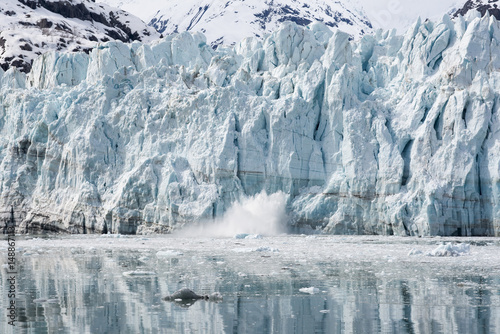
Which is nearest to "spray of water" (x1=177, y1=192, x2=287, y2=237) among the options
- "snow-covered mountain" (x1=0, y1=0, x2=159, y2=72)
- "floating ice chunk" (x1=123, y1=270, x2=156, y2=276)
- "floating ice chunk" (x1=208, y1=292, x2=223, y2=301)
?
"floating ice chunk" (x1=123, y1=270, x2=156, y2=276)

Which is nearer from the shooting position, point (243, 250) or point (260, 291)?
point (260, 291)

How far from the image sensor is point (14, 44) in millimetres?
54125

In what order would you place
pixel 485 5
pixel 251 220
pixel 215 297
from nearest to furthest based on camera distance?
1. pixel 215 297
2. pixel 251 220
3. pixel 485 5

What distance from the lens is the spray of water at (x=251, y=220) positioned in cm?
2573

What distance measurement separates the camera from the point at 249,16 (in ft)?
371

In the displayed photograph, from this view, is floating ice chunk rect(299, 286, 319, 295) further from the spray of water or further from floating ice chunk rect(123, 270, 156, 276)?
the spray of water

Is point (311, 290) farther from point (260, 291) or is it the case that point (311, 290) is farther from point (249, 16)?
point (249, 16)

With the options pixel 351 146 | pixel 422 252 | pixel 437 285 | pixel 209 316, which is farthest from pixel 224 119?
pixel 209 316

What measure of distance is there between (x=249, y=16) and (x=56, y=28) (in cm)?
5765

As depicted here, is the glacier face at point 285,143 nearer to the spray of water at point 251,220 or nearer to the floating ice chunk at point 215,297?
the spray of water at point 251,220

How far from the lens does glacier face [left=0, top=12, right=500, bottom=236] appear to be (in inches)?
969

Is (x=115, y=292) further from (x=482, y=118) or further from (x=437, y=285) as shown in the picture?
(x=482, y=118)

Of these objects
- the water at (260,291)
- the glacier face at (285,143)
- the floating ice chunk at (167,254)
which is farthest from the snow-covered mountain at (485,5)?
the floating ice chunk at (167,254)

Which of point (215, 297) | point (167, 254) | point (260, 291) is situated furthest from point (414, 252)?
point (215, 297)
